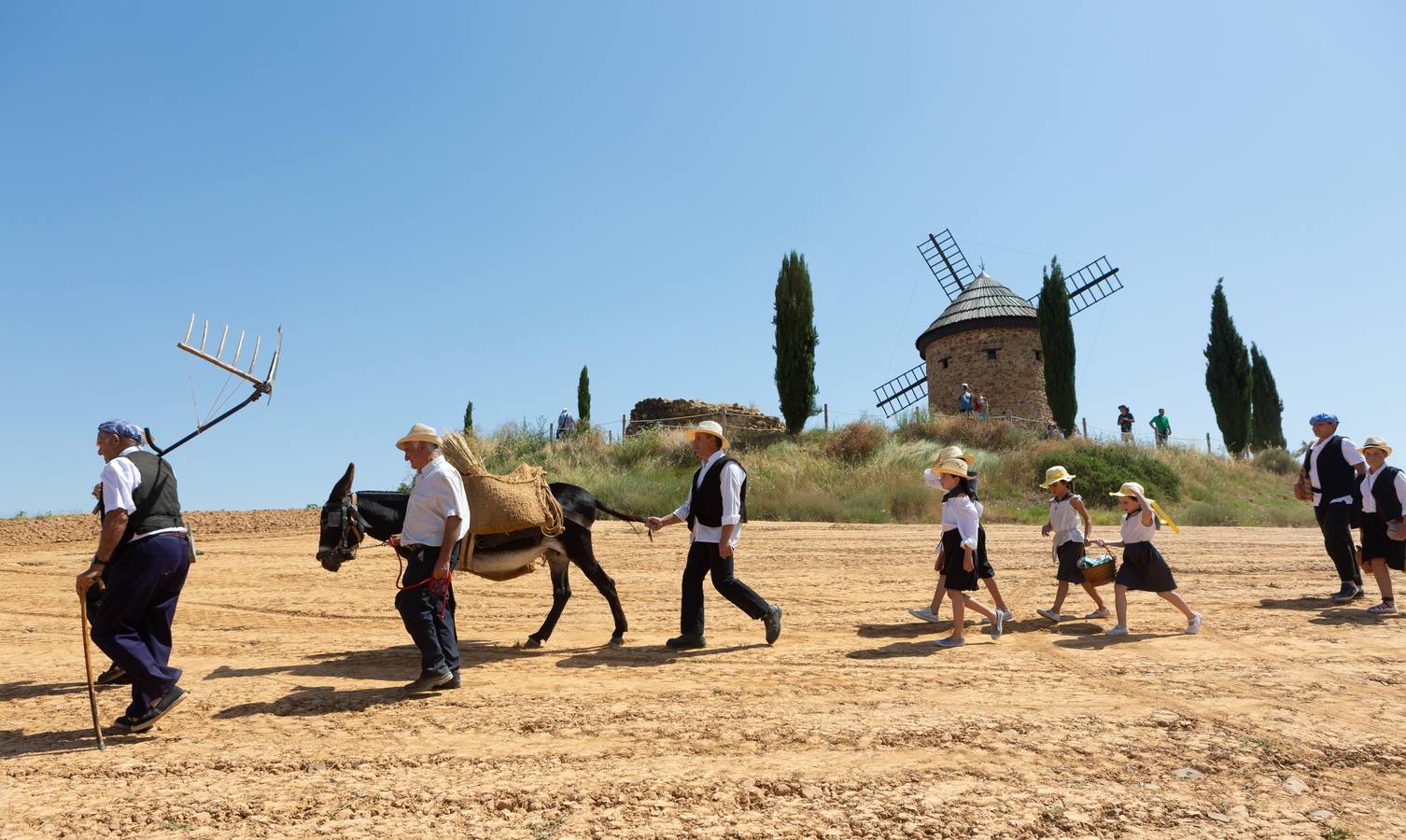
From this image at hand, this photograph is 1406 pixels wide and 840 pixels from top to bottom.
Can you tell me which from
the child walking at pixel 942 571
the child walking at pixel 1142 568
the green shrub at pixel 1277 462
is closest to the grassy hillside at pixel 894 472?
the green shrub at pixel 1277 462

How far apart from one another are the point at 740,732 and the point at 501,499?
3.02 metres

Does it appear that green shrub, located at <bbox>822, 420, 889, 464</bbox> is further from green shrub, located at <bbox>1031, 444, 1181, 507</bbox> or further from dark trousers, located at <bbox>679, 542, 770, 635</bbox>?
dark trousers, located at <bbox>679, 542, 770, 635</bbox>

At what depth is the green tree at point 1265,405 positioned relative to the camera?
41.2m

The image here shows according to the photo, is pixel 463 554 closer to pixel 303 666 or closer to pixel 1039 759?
pixel 303 666

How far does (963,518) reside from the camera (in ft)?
25.5

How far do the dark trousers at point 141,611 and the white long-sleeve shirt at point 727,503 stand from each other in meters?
3.63

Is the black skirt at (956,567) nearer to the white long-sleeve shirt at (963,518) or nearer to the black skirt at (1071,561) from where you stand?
the white long-sleeve shirt at (963,518)

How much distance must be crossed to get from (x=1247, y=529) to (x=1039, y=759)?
17134 mm

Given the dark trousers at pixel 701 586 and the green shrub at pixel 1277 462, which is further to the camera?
the green shrub at pixel 1277 462

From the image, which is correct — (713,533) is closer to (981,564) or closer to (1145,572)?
(981,564)

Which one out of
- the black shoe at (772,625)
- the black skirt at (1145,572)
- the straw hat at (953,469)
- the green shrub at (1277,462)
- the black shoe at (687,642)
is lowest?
the black shoe at (687,642)

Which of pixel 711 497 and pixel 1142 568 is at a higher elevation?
pixel 711 497

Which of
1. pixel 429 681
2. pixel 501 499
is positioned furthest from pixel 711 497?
pixel 429 681

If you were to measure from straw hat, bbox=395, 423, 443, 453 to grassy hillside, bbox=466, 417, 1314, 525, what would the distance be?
12973mm
